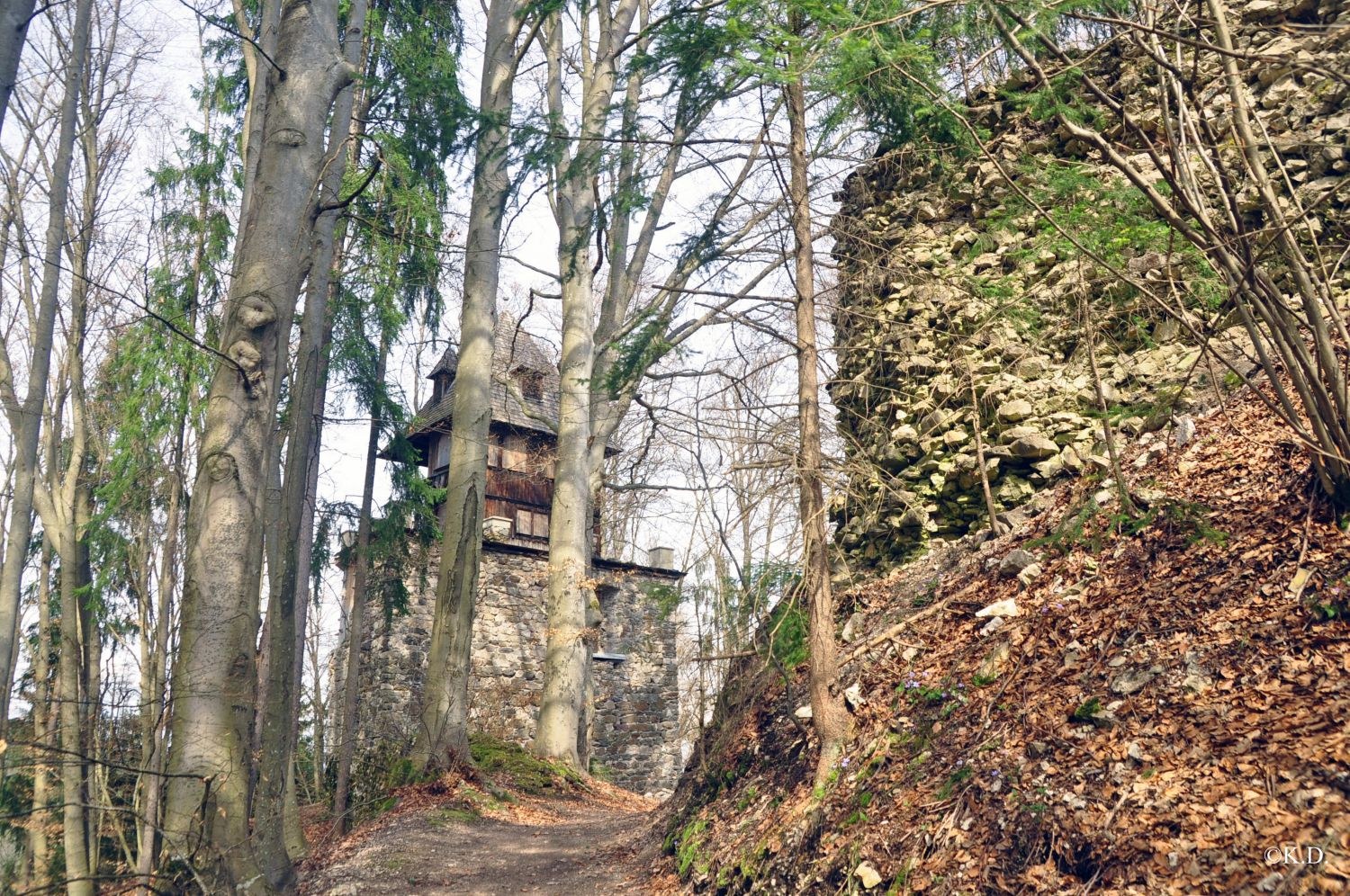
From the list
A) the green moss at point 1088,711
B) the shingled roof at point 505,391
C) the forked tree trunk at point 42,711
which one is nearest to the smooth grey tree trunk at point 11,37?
the green moss at point 1088,711

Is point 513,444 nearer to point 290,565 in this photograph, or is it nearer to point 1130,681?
point 290,565

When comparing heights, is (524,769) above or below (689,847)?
below

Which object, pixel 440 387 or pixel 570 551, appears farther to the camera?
pixel 440 387

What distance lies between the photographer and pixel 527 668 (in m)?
17.5

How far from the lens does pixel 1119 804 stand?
3.37 meters

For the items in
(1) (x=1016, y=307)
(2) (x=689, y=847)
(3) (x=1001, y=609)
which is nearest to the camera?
(3) (x=1001, y=609)

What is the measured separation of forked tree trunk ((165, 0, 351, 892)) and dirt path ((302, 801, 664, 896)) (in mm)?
2340

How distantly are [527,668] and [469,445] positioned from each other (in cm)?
764

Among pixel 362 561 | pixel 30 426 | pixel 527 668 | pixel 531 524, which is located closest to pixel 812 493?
pixel 30 426

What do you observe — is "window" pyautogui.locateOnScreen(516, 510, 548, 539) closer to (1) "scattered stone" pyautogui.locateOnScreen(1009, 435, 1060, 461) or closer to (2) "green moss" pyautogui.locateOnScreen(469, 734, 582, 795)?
(2) "green moss" pyautogui.locateOnScreen(469, 734, 582, 795)

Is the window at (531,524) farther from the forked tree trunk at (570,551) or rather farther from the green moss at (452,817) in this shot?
the green moss at (452,817)

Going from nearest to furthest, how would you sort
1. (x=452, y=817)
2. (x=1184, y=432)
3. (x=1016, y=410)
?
(x=1184, y=432) < (x=1016, y=410) < (x=452, y=817)

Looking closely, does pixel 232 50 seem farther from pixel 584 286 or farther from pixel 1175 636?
pixel 1175 636

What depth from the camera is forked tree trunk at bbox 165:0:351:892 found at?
457cm
